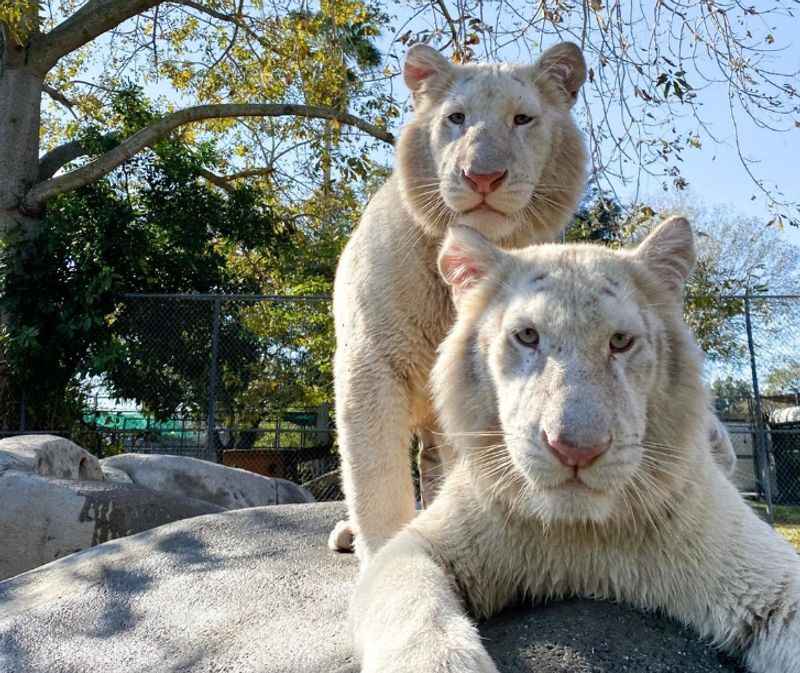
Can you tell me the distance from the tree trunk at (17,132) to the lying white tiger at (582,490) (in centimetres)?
1279

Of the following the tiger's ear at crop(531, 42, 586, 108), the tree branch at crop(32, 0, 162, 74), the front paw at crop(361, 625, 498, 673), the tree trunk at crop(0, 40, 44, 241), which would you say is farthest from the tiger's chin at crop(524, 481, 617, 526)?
the tree branch at crop(32, 0, 162, 74)

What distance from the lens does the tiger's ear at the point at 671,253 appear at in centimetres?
295

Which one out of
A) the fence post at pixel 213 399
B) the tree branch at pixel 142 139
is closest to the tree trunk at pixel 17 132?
the tree branch at pixel 142 139

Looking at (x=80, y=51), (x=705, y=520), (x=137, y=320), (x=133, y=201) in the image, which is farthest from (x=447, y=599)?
(x=80, y=51)

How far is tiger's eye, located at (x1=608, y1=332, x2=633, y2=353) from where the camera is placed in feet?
8.32

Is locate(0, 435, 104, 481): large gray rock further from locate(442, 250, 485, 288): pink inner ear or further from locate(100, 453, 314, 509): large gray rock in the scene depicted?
locate(442, 250, 485, 288): pink inner ear

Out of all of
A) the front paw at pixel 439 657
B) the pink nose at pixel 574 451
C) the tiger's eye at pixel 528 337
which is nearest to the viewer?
the front paw at pixel 439 657

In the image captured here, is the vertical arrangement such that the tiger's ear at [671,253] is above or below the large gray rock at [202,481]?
above

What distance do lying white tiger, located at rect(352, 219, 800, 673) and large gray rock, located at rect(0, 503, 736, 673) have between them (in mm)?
137

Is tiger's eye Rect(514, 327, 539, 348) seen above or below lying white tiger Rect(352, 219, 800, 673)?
above

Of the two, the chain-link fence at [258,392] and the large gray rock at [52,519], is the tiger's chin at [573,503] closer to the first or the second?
the large gray rock at [52,519]

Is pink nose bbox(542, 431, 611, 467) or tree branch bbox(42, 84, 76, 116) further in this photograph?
tree branch bbox(42, 84, 76, 116)

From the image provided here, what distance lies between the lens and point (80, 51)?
1869 centimetres

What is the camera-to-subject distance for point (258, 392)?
12.3 m
